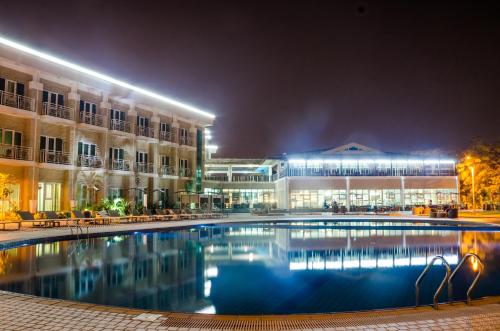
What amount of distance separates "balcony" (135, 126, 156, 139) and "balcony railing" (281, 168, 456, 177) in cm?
1378

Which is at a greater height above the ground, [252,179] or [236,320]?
[252,179]

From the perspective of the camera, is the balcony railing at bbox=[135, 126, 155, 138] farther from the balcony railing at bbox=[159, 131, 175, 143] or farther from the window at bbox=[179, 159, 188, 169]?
the window at bbox=[179, 159, 188, 169]

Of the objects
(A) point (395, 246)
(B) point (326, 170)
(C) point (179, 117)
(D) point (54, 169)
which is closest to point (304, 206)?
(B) point (326, 170)

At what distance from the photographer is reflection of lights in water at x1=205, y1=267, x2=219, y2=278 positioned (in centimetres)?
919

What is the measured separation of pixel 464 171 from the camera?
4091 cm

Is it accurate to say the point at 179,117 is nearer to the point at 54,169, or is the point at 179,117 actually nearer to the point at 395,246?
the point at 54,169

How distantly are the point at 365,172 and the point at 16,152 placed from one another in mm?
30269

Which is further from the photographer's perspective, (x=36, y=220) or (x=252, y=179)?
(x=252, y=179)

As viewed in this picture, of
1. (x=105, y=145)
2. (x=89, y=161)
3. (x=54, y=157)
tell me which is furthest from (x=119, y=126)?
(x=54, y=157)

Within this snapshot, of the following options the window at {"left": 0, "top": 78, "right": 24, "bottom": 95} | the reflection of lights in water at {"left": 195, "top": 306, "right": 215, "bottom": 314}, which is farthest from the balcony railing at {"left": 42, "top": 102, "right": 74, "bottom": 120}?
the reflection of lights in water at {"left": 195, "top": 306, "right": 215, "bottom": 314}

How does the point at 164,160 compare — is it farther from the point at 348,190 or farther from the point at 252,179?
the point at 348,190

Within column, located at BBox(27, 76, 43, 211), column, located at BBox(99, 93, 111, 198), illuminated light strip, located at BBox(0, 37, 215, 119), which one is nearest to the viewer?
illuminated light strip, located at BBox(0, 37, 215, 119)

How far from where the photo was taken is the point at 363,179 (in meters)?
40.1

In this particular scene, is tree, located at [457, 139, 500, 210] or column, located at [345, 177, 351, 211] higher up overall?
tree, located at [457, 139, 500, 210]
